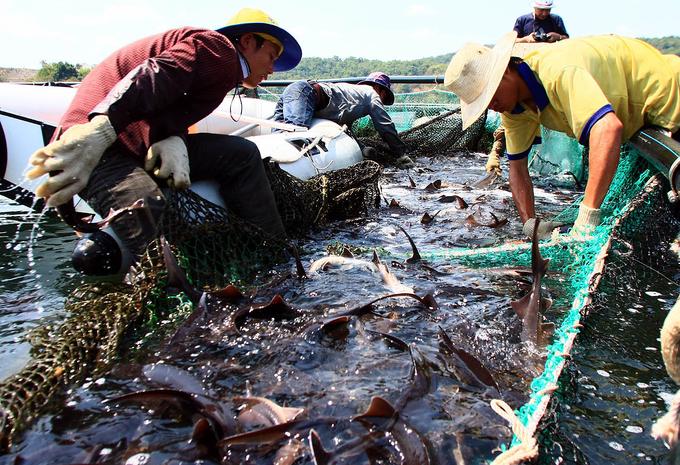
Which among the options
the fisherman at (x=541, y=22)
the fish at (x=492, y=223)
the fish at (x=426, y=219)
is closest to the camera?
the fish at (x=492, y=223)

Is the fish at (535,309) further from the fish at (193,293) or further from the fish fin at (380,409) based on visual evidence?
the fish at (193,293)

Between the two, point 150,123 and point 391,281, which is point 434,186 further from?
point 150,123

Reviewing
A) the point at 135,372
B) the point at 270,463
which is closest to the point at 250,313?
the point at 135,372

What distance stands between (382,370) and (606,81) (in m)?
2.26

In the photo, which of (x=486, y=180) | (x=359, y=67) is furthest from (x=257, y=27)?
(x=359, y=67)

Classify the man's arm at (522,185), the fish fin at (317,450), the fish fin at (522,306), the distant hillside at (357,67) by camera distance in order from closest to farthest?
1. the fish fin at (317,450)
2. the fish fin at (522,306)
3. the man's arm at (522,185)
4. the distant hillside at (357,67)

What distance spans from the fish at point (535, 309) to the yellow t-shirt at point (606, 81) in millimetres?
1040

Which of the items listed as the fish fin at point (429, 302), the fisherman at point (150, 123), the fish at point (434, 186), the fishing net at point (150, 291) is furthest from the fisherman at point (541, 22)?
the fish fin at point (429, 302)

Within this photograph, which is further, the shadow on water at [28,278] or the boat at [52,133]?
the boat at [52,133]

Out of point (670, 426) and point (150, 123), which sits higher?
point (150, 123)

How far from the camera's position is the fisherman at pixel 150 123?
2.28 meters

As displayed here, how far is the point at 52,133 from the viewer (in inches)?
139

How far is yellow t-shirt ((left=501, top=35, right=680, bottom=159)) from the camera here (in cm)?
262

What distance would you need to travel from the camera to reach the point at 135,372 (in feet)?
6.03
